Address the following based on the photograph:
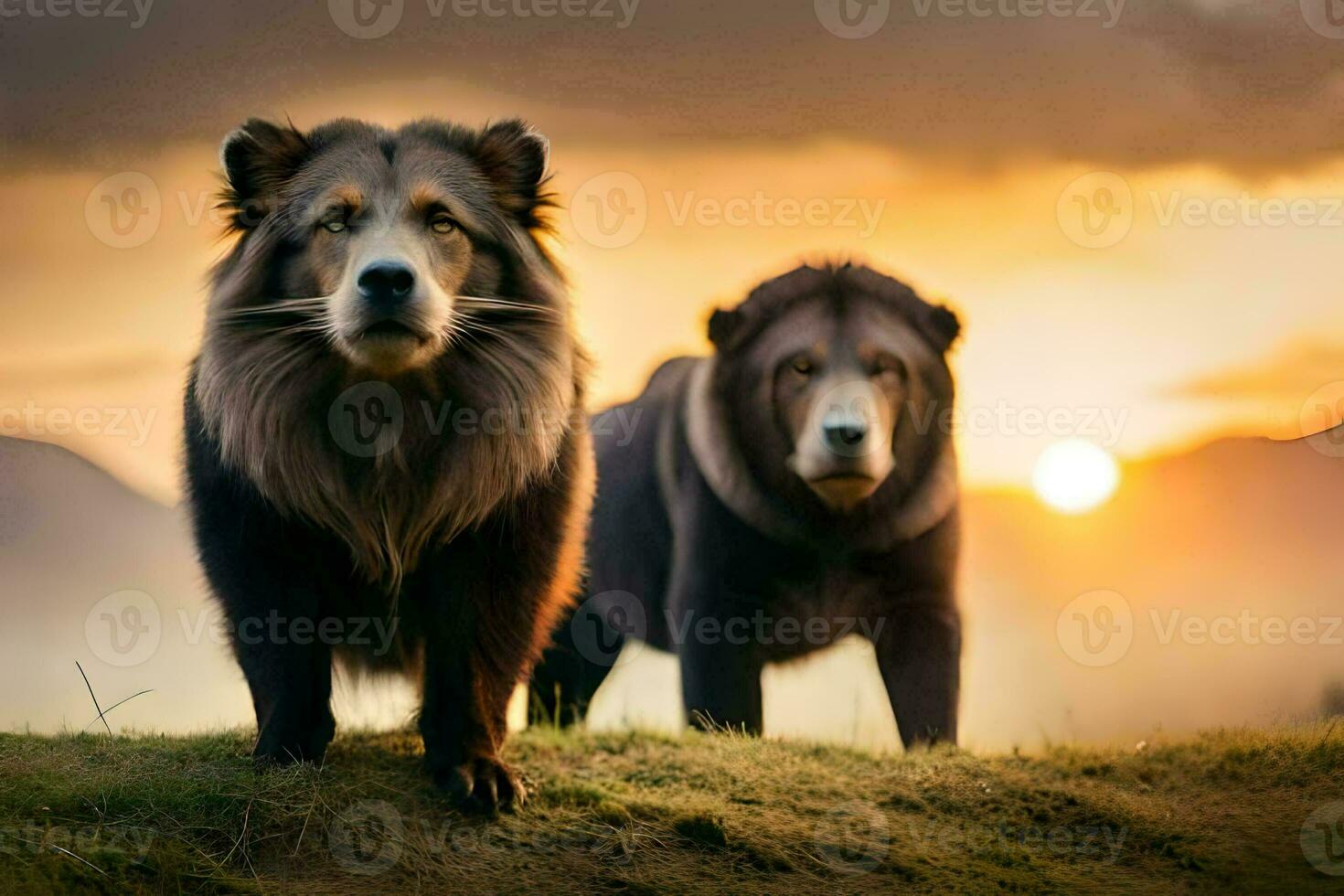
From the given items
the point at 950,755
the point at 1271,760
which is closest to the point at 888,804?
the point at 950,755

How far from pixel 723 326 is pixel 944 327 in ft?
3.83

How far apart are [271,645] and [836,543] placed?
314 cm

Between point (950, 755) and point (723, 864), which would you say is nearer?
point (723, 864)

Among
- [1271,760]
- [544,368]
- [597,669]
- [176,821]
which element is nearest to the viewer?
[176,821]

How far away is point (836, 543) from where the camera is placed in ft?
24.5

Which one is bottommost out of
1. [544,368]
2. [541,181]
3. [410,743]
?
[410,743]

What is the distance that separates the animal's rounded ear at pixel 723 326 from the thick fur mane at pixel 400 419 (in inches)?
90.8

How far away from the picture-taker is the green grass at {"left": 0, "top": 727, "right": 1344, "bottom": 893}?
16.6ft

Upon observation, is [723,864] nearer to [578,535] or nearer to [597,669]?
[578,535]
